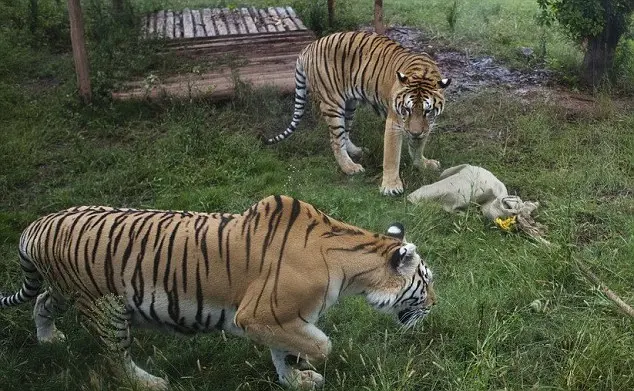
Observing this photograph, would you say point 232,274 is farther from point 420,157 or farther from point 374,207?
point 420,157

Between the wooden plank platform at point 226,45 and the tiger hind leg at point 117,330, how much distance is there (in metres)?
3.75

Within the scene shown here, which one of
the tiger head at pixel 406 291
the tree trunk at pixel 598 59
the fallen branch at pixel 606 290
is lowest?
the fallen branch at pixel 606 290

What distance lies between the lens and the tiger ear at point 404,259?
9.88ft

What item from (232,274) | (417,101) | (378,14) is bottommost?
(232,274)

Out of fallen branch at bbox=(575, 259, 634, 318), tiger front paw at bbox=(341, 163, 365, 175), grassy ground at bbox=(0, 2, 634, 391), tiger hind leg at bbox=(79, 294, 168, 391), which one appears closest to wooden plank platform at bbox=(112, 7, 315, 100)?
grassy ground at bbox=(0, 2, 634, 391)

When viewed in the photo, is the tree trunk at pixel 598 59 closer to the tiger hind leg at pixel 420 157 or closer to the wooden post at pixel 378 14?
the wooden post at pixel 378 14

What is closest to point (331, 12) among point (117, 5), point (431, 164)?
point (117, 5)

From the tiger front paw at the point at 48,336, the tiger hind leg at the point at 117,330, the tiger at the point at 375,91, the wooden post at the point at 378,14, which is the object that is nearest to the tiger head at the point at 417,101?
the tiger at the point at 375,91

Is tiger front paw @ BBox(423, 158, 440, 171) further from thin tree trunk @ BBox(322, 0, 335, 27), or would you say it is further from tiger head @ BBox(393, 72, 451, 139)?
thin tree trunk @ BBox(322, 0, 335, 27)

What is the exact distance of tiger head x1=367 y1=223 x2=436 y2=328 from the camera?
3062 millimetres

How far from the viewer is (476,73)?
754 cm

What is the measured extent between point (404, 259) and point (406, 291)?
7.0 inches

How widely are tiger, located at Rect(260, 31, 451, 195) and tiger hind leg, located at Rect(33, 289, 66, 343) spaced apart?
8.65 ft

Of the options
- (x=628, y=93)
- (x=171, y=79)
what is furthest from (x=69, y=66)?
(x=628, y=93)
